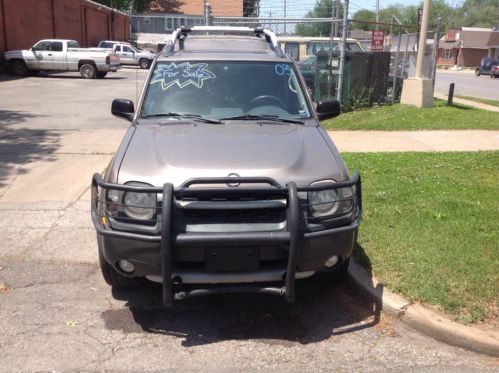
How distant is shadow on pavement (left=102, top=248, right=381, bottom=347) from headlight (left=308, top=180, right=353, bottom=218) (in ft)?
3.00

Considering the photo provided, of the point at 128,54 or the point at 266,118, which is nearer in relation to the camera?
the point at 266,118

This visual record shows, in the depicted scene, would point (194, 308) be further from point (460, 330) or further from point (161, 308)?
point (460, 330)

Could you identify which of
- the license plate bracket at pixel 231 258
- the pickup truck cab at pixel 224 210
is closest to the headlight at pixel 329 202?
the pickup truck cab at pixel 224 210

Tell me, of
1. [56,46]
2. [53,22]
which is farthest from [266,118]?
[53,22]

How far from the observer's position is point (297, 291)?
4.49m

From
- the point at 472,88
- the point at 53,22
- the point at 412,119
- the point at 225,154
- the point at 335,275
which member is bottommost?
the point at 472,88

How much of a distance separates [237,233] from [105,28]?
4533cm

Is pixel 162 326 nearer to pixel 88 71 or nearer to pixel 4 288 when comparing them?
pixel 4 288

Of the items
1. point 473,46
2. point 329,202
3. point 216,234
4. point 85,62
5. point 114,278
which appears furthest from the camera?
point 473,46

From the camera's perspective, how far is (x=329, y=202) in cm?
368

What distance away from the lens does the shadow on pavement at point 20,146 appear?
8.36 m

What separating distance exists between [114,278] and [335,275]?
1.78 metres

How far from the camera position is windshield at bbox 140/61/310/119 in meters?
4.85

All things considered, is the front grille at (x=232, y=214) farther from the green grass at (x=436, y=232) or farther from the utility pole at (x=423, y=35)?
the utility pole at (x=423, y=35)
